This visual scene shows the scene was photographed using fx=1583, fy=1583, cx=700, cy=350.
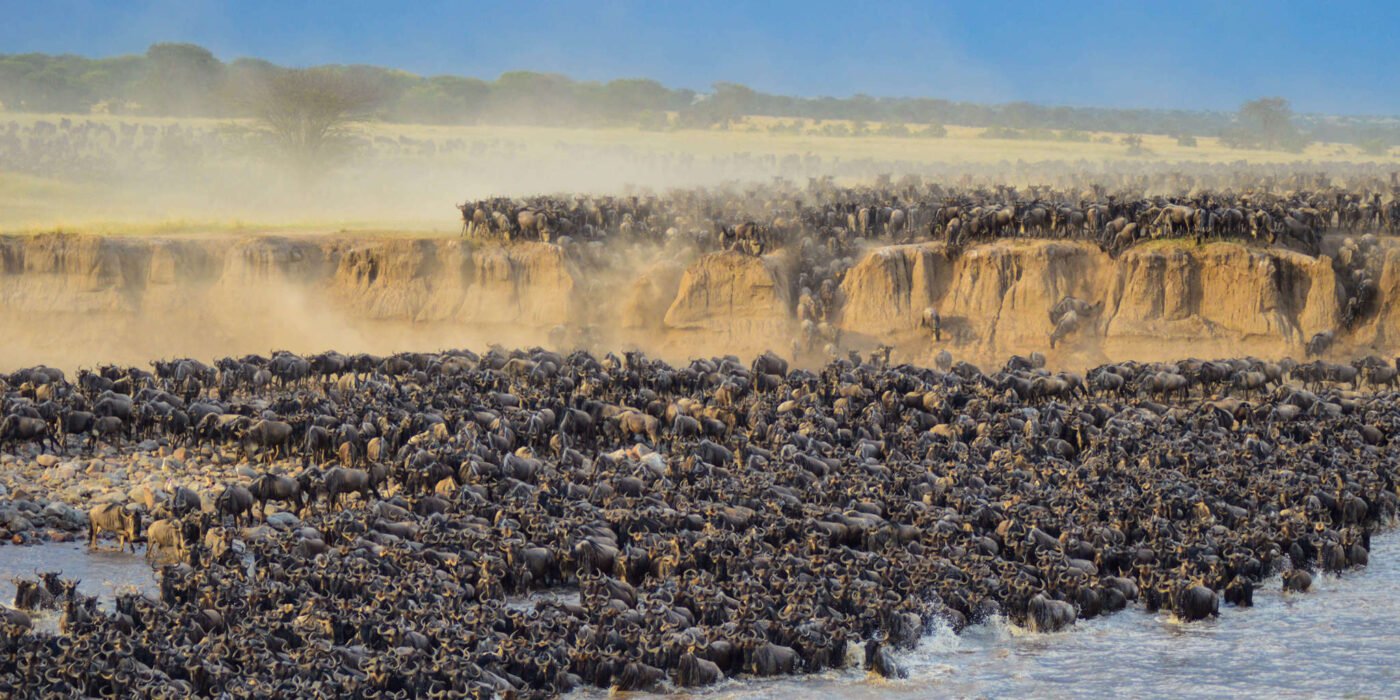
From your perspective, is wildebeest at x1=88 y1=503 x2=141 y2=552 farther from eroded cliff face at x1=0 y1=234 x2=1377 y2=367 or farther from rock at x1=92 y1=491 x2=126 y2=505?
eroded cliff face at x1=0 y1=234 x2=1377 y2=367

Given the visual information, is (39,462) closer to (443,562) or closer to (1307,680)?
(443,562)

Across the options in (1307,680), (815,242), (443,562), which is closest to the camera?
(1307,680)

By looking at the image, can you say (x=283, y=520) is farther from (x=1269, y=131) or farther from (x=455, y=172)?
(x=1269, y=131)

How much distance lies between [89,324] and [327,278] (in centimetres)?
631

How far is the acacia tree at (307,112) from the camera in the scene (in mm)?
82875

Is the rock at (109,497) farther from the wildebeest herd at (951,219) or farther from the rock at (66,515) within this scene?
the wildebeest herd at (951,219)

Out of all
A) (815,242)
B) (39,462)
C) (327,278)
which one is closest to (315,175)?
(327,278)

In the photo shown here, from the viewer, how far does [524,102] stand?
443 ft

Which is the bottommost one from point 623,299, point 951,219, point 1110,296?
point 623,299

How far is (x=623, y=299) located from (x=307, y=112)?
45.7 meters

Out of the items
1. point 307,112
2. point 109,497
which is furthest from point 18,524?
point 307,112

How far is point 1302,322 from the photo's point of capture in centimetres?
3922

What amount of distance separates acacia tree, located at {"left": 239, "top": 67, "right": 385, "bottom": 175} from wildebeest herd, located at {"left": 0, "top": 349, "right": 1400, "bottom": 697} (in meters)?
51.0

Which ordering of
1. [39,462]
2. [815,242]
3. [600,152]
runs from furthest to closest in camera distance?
1. [600,152]
2. [815,242]
3. [39,462]
